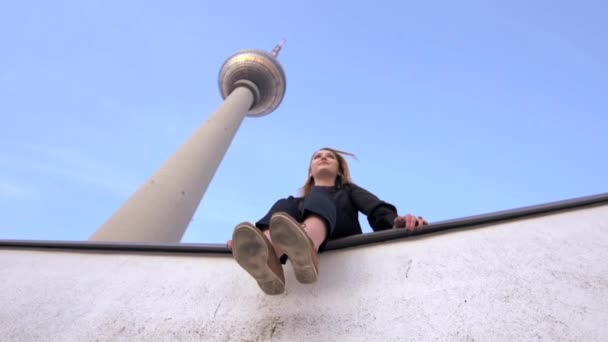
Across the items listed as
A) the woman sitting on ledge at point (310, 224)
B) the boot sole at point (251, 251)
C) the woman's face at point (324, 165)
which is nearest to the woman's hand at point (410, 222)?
the woman sitting on ledge at point (310, 224)

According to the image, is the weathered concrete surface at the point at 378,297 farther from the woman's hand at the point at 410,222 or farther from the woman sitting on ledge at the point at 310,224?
the woman sitting on ledge at the point at 310,224

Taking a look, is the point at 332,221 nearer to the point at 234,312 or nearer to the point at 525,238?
the point at 234,312

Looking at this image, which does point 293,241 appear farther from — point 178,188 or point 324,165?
point 178,188

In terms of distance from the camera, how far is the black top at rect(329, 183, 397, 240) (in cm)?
319

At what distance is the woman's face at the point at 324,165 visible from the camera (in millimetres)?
3672

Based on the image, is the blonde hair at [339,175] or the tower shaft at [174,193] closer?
the blonde hair at [339,175]

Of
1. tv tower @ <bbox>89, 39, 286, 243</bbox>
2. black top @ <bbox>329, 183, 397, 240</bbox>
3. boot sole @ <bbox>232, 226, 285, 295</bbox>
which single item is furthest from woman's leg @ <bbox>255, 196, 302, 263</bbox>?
tv tower @ <bbox>89, 39, 286, 243</bbox>

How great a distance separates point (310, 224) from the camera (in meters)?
2.63

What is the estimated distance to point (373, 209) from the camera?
10.8ft

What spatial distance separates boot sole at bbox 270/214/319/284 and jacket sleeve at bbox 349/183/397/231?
1139 millimetres

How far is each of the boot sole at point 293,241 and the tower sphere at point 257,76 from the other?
21294mm

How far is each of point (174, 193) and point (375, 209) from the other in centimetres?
642

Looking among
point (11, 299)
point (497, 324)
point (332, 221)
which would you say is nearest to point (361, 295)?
point (332, 221)

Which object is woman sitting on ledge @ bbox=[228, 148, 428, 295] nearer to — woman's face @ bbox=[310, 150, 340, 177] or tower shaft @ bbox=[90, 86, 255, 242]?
woman's face @ bbox=[310, 150, 340, 177]
